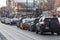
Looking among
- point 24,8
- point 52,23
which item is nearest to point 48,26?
point 52,23

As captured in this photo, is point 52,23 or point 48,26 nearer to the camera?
point 48,26

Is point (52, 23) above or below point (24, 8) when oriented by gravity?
above

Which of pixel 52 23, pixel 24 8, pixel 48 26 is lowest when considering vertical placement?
pixel 24 8


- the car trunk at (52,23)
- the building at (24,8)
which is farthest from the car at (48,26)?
the building at (24,8)

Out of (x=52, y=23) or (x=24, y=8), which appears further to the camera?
(x=24, y=8)

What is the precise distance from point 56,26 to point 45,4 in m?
57.7

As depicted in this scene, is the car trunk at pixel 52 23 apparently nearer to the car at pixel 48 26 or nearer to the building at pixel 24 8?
the car at pixel 48 26

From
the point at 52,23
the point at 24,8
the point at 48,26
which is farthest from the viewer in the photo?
the point at 24,8

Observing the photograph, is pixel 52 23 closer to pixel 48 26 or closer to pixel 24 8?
pixel 48 26

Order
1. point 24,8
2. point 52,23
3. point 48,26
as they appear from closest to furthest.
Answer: point 48,26, point 52,23, point 24,8

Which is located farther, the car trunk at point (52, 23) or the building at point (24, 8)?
the building at point (24, 8)

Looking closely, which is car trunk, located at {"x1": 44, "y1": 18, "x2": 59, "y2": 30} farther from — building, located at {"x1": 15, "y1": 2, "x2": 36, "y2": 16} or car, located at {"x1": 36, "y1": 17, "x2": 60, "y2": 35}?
building, located at {"x1": 15, "y1": 2, "x2": 36, "y2": 16}

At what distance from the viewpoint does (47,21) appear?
24.4 meters

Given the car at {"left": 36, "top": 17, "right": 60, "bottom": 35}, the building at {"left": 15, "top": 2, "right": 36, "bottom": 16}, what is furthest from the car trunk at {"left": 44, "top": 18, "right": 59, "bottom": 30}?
the building at {"left": 15, "top": 2, "right": 36, "bottom": 16}
